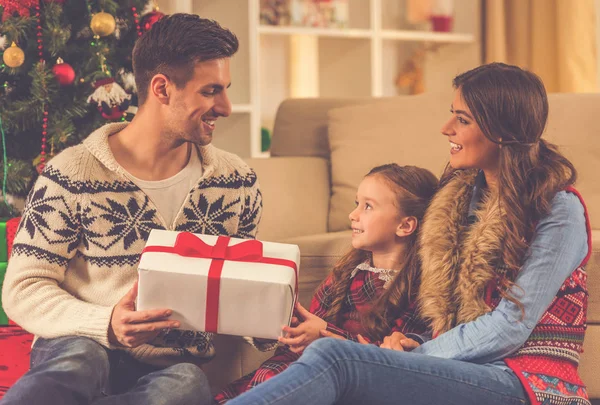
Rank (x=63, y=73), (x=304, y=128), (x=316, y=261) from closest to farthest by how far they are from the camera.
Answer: (x=316, y=261), (x=63, y=73), (x=304, y=128)

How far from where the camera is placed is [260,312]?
1.60 metres

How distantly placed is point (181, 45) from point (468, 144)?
2.17ft

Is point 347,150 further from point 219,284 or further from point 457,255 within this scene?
point 219,284

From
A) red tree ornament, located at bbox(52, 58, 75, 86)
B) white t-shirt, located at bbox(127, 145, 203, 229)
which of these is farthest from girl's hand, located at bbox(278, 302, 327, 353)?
red tree ornament, located at bbox(52, 58, 75, 86)

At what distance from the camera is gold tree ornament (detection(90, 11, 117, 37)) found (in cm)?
246

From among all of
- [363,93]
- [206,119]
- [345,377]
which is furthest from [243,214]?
[363,93]

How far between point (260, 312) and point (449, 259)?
0.42 meters

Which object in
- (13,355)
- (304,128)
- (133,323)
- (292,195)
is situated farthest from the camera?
(304,128)

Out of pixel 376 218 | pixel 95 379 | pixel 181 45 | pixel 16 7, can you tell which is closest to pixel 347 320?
pixel 376 218

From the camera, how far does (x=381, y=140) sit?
269cm

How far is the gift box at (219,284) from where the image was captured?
157cm

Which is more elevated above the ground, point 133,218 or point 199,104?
point 199,104

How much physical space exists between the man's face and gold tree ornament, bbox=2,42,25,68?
747mm

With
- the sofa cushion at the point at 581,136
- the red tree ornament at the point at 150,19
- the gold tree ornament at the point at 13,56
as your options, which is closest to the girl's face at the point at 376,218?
the sofa cushion at the point at 581,136
